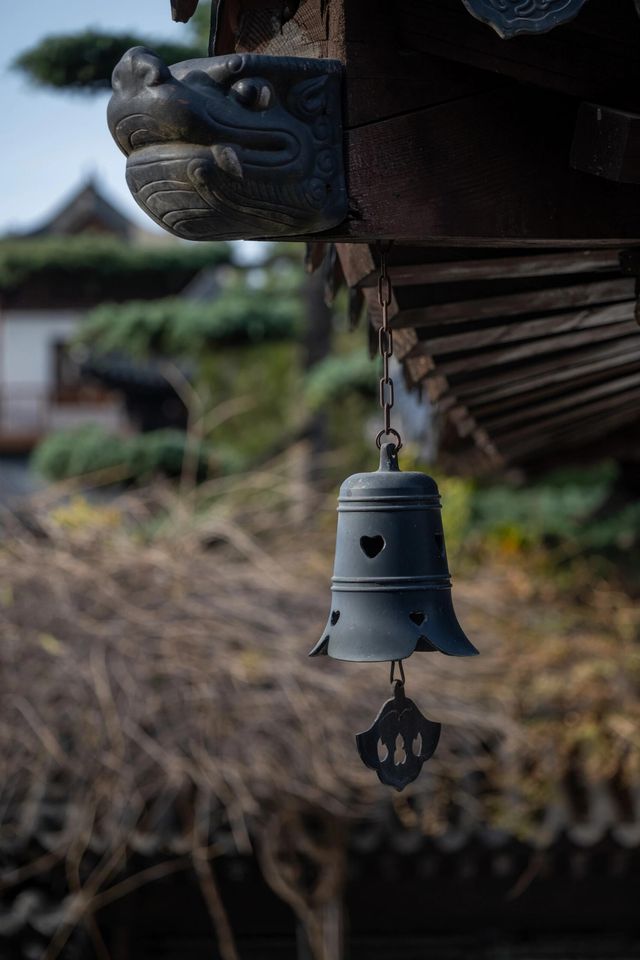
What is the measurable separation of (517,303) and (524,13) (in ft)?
2.70

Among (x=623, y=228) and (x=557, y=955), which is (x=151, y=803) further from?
(x=623, y=228)

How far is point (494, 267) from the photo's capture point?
2049mm

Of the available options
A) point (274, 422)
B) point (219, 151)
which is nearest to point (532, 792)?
point (219, 151)

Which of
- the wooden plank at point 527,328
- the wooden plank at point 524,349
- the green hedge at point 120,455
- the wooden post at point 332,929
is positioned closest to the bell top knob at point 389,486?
the wooden plank at point 527,328

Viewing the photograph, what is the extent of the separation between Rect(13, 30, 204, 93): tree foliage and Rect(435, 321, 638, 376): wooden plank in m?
6.13

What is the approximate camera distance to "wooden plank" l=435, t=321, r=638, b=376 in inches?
Answer: 98.0

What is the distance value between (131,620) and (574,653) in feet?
8.14

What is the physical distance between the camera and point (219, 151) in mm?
1521

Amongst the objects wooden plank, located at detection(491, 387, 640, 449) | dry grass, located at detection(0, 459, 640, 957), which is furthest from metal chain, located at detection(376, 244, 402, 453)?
dry grass, located at detection(0, 459, 640, 957)

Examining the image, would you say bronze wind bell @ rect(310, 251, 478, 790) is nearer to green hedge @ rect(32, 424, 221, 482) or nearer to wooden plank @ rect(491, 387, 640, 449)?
wooden plank @ rect(491, 387, 640, 449)

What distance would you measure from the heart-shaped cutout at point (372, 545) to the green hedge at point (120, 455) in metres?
7.59

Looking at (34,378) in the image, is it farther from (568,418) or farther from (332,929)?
(568,418)

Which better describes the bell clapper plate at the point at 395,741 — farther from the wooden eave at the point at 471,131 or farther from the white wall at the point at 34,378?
the white wall at the point at 34,378

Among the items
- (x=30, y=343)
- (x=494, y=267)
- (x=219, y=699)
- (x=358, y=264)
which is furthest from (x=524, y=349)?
(x=30, y=343)
